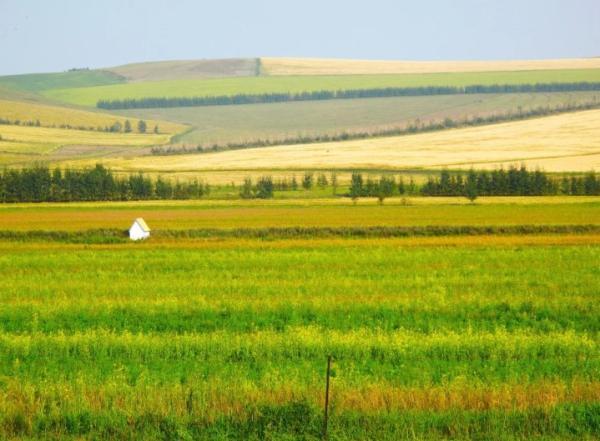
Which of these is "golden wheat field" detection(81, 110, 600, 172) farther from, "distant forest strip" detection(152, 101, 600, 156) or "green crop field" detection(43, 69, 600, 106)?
"green crop field" detection(43, 69, 600, 106)

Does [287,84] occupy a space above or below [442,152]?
above

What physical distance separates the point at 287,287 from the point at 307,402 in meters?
10.3

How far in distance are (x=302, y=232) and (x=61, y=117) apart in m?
115

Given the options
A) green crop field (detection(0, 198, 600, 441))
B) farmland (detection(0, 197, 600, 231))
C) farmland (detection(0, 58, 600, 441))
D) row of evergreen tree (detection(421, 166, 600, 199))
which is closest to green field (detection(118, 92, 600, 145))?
row of evergreen tree (detection(421, 166, 600, 199))

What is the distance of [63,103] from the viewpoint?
554 ft

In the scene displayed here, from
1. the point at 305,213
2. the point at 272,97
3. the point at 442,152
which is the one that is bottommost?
the point at 442,152

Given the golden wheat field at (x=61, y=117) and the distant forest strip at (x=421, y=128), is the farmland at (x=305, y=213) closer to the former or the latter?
the distant forest strip at (x=421, y=128)

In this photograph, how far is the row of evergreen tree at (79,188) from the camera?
72562 mm

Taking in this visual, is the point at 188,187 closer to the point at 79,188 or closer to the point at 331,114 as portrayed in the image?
the point at 79,188

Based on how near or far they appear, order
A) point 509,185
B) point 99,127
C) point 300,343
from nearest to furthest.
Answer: point 300,343 → point 509,185 → point 99,127

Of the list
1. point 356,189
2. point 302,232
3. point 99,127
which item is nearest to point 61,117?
point 99,127

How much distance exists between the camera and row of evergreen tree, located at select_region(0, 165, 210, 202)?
2857 inches

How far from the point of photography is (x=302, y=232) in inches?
1588

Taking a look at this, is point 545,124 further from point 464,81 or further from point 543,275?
point 543,275
